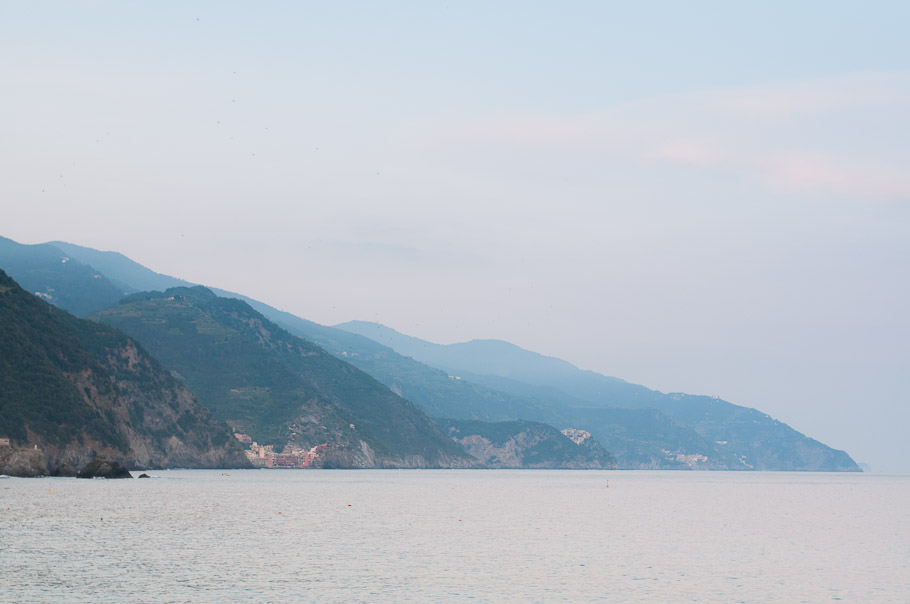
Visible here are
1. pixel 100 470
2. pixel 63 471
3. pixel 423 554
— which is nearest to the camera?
pixel 423 554

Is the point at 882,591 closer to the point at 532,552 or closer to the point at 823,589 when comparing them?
the point at 823,589

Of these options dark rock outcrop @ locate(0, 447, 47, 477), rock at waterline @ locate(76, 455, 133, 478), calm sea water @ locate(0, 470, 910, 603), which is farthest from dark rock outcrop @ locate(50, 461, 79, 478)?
calm sea water @ locate(0, 470, 910, 603)

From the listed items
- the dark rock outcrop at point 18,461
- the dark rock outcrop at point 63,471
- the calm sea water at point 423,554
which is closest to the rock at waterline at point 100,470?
the dark rock outcrop at point 63,471

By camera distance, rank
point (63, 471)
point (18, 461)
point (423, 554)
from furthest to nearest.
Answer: point (63, 471)
point (18, 461)
point (423, 554)

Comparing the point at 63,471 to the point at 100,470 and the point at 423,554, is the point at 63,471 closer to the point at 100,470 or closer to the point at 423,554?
the point at 100,470

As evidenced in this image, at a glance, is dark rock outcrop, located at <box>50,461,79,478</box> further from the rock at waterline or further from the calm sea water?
the calm sea water

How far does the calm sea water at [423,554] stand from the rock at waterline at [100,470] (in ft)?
185

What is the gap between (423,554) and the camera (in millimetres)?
70312

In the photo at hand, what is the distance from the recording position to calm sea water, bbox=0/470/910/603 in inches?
2034

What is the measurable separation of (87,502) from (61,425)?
287ft

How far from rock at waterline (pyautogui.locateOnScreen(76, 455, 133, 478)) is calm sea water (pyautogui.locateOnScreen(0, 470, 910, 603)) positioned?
56.3 metres

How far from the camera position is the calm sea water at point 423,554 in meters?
51.7

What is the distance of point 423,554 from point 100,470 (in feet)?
441

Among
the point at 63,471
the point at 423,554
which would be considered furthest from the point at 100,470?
the point at 423,554
